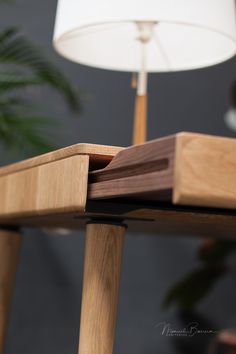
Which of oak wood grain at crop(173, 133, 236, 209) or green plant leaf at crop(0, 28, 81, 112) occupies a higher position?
green plant leaf at crop(0, 28, 81, 112)

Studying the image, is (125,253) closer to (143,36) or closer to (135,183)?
(143,36)

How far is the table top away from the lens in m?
0.79

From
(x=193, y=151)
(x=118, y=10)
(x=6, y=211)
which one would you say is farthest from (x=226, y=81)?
(x=193, y=151)

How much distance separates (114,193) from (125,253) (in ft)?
5.06

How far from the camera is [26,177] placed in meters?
1.23

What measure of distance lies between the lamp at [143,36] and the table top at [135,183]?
39 centimetres

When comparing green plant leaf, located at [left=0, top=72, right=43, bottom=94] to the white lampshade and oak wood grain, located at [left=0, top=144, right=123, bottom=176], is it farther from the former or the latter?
oak wood grain, located at [left=0, top=144, right=123, bottom=176]

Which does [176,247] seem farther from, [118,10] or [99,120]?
[118,10]

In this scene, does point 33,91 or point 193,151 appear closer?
point 193,151

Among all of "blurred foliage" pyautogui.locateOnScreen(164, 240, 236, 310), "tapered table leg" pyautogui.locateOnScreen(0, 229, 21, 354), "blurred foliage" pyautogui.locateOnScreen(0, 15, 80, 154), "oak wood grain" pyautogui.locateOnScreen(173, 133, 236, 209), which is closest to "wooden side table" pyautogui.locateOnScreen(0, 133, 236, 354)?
"oak wood grain" pyautogui.locateOnScreen(173, 133, 236, 209)

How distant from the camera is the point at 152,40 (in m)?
1.79

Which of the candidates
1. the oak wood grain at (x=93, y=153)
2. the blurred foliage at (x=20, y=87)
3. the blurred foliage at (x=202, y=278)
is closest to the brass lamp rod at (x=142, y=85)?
the blurred foliage at (x=20, y=87)

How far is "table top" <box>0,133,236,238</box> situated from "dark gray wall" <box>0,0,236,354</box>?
1043mm

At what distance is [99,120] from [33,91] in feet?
0.80
